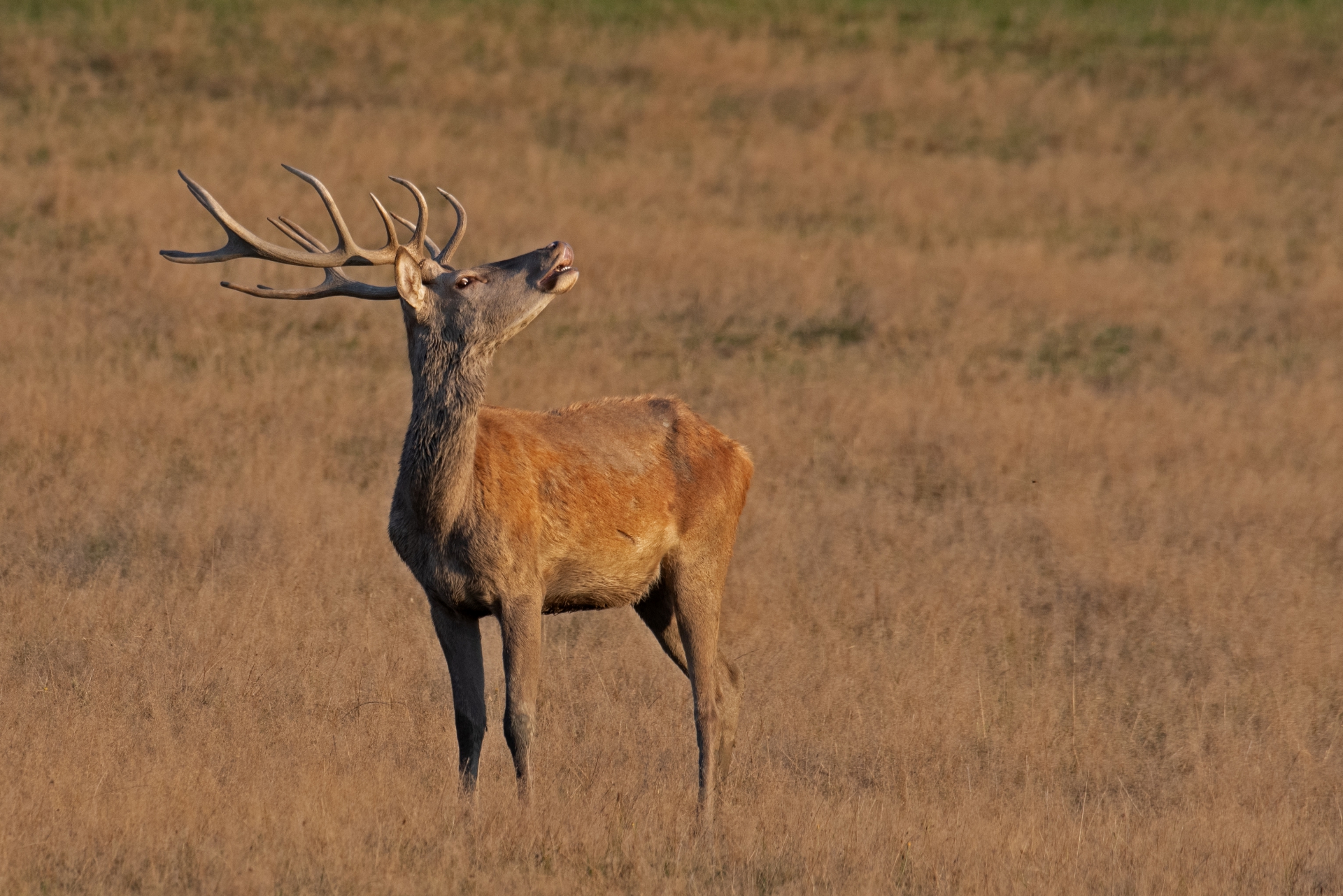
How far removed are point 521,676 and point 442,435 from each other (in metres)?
0.86

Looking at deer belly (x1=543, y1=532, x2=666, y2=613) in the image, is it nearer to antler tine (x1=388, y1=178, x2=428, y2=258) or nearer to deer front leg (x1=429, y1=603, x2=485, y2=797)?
deer front leg (x1=429, y1=603, x2=485, y2=797)

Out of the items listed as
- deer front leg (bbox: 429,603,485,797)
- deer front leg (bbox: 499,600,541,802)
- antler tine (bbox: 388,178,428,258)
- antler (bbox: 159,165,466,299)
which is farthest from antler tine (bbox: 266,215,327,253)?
deer front leg (bbox: 499,600,541,802)

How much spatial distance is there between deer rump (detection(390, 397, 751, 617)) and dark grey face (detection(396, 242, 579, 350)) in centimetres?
45

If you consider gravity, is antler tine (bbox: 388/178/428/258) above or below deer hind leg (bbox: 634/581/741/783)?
above

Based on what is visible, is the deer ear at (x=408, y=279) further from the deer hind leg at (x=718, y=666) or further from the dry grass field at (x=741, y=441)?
the dry grass field at (x=741, y=441)

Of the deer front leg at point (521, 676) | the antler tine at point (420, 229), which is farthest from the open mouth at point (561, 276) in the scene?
the deer front leg at point (521, 676)

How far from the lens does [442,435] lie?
5988mm

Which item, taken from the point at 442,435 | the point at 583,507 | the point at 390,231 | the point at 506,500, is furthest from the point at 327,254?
the point at 583,507

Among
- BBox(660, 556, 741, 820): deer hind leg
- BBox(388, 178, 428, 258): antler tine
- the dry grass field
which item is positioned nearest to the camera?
the dry grass field

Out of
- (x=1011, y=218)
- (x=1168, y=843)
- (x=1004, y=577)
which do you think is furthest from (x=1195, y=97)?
(x=1168, y=843)

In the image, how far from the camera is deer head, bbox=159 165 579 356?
236 inches

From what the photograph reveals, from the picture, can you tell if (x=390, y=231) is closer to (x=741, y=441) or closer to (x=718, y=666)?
(x=718, y=666)

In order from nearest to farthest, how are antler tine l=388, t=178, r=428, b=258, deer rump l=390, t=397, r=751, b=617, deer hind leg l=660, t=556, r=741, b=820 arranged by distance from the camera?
1. deer rump l=390, t=397, r=751, b=617
2. antler tine l=388, t=178, r=428, b=258
3. deer hind leg l=660, t=556, r=741, b=820

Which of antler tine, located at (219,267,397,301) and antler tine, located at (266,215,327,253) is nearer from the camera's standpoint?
antler tine, located at (219,267,397,301)
